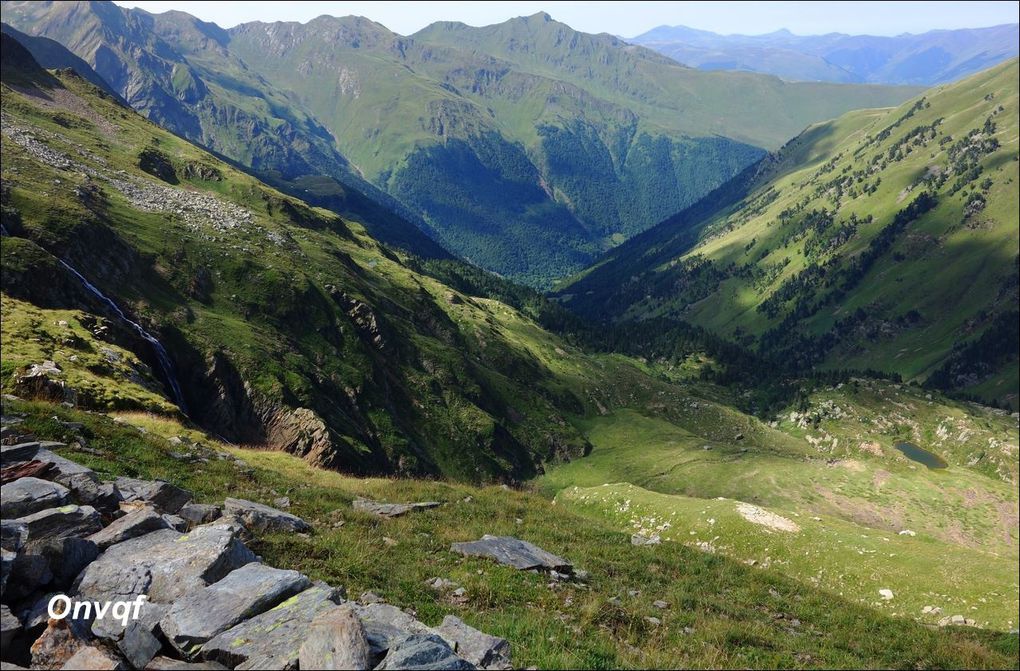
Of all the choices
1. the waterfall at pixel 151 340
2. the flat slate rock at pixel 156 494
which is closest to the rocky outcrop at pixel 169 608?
the flat slate rock at pixel 156 494

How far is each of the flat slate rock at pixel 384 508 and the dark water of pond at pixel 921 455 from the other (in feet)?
557

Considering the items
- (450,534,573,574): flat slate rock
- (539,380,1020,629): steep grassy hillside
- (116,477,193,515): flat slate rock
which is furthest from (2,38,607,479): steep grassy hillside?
(450,534,573,574): flat slate rock

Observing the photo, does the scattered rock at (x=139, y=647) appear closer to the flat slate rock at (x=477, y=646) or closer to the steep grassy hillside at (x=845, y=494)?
the flat slate rock at (x=477, y=646)

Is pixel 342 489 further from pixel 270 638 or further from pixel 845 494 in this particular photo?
pixel 845 494

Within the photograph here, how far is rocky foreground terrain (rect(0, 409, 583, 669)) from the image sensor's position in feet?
33.5

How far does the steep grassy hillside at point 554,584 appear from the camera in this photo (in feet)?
54.5

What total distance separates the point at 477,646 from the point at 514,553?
9947 millimetres

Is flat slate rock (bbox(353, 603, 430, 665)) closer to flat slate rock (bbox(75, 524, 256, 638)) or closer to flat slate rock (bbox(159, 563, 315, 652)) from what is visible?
flat slate rock (bbox(159, 563, 315, 652))

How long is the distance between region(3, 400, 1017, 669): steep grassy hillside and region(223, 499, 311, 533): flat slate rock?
75cm

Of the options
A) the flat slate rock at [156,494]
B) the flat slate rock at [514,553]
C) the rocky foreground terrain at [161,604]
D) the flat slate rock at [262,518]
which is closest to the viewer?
the rocky foreground terrain at [161,604]

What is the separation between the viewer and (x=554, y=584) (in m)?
20.3

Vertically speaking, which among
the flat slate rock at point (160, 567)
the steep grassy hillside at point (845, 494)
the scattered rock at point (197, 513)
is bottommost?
the steep grassy hillside at point (845, 494)

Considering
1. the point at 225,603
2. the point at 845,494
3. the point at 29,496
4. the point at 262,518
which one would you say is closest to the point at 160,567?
the point at 225,603

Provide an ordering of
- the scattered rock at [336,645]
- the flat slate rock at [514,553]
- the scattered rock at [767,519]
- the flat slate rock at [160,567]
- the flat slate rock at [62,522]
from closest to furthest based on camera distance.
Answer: the scattered rock at [336,645], the flat slate rock at [160,567], the flat slate rock at [62,522], the flat slate rock at [514,553], the scattered rock at [767,519]
